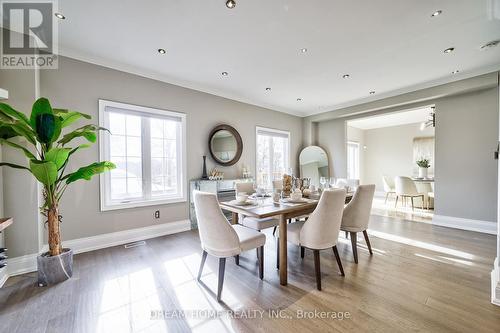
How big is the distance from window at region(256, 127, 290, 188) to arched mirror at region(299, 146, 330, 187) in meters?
0.53

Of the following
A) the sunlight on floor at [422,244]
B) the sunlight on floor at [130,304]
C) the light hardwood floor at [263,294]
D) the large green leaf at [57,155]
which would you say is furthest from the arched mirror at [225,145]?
→ the sunlight on floor at [422,244]

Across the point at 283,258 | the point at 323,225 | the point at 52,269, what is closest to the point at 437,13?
the point at 323,225

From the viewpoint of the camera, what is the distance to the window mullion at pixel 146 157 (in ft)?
11.2

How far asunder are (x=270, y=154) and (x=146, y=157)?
10.0 feet

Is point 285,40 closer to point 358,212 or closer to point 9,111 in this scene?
point 358,212

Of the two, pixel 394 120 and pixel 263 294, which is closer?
pixel 263 294

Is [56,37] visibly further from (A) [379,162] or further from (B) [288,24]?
(A) [379,162]

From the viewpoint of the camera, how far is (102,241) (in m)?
2.96

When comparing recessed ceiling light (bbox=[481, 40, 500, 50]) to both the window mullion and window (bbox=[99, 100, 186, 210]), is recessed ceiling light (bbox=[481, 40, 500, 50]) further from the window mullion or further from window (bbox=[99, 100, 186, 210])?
the window mullion

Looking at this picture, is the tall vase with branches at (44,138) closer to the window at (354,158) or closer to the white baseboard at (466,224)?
the white baseboard at (466,224)

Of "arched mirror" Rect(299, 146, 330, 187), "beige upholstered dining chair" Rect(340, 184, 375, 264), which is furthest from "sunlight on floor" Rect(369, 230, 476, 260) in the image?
"arched mirror" Rect(299, 146, 330, 187)

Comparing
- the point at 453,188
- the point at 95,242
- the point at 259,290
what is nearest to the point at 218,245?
the point at 259,290

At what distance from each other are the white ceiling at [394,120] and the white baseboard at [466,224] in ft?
9.80

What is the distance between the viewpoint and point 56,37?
2436 millimetres
